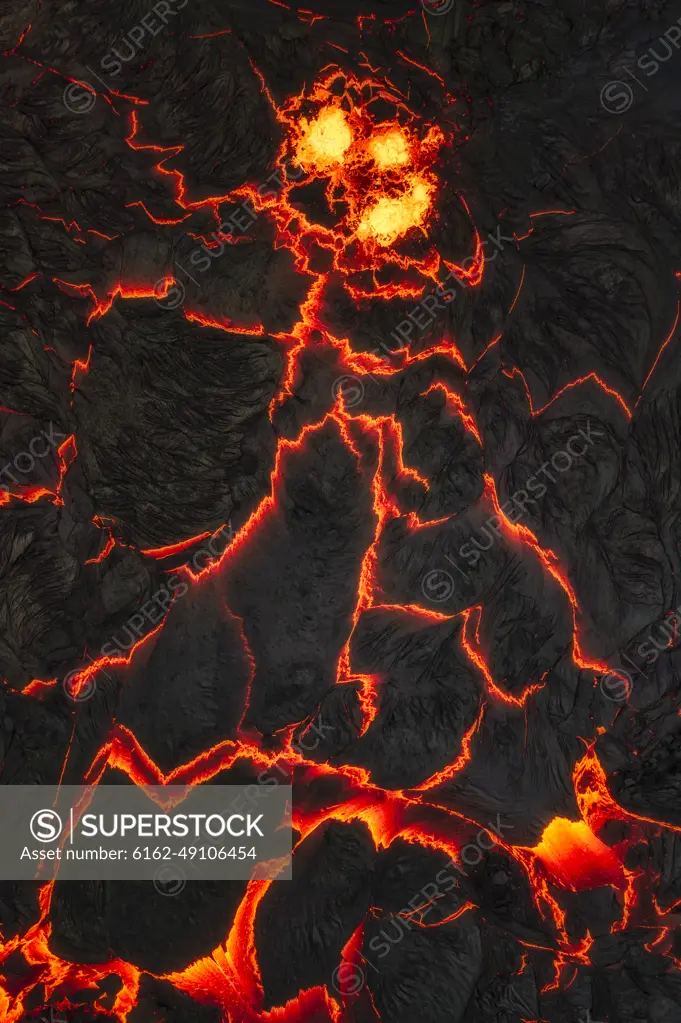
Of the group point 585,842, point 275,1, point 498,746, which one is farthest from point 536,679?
point 275,1

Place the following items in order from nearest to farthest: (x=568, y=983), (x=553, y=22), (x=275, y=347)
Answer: (x=553, y=22) → (x=275, y=347) → (x=568, y=983)

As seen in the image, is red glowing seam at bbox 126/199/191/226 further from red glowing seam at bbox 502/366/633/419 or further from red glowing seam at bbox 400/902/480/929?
red glowing seam at bbox 400/902/480/929

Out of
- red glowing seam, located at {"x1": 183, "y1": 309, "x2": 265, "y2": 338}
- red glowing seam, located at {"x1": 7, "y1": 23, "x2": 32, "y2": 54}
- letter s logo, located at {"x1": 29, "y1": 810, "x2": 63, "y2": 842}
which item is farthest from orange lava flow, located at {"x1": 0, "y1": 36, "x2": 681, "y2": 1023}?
red glowing seam, located at {"x1": 7, "y1": 23, "x2": 32, "y2": 54}

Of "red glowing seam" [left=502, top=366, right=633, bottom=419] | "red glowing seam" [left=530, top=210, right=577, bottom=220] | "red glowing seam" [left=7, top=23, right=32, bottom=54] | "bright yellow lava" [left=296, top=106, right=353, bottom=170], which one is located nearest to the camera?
"red glowing seam" [left=7, top=23, right=32, bottom=54]

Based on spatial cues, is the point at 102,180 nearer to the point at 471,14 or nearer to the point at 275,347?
the point at 275,347

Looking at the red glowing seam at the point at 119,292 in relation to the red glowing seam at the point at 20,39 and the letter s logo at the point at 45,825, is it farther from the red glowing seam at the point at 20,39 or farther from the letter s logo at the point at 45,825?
the letter s logo at the point at 45,825

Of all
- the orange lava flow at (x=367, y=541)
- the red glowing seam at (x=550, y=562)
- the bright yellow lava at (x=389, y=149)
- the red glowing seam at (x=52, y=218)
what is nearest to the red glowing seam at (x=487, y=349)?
the orange lava flow at (x=367, y=541)
